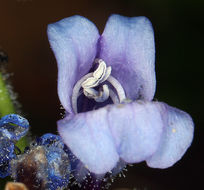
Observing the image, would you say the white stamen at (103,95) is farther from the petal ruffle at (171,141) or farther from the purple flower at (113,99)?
the petal ruffle at (171,141)

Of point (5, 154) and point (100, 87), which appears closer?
point (5, 154)

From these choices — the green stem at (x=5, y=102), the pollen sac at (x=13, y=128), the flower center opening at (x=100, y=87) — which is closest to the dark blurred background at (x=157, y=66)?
the green stem at (x=5, y=102)

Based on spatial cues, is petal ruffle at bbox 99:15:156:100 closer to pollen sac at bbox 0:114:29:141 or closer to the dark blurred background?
pollen sac at bbox 0:114:29:141

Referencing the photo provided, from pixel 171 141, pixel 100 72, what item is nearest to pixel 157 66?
pixel 100 72

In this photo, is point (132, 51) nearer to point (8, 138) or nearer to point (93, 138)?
point (93, 138)

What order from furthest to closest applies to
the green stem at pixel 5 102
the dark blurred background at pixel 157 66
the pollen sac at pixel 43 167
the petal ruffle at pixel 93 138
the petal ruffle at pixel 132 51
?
the dark blurred background at pixel 157 66
the green stem at pixel 5 102
the petal ruffle at pixel 132 51
the pollen sac at pixel 43 167
the petal ruffle at pixel 93 138
